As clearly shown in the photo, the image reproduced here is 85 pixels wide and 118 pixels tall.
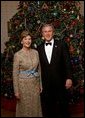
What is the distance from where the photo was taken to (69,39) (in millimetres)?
4348

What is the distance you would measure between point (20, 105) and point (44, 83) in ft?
1.34

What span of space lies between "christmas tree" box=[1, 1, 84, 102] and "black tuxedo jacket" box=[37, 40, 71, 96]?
1141 mm

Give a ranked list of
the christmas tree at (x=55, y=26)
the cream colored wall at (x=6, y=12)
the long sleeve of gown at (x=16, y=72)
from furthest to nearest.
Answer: the cream colored wall at (x=6, y=12) < the christmas tree at (x=55, y=26) < the long sleeve of gown at (x=16, y=72)

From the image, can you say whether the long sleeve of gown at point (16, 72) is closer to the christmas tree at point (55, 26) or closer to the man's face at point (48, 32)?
the man's face at point (48, 32)

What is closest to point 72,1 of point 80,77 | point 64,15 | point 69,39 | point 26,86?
point 64,15

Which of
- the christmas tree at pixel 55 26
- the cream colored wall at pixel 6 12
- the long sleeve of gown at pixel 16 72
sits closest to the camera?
the long sleeve of gown at pixel 16 72

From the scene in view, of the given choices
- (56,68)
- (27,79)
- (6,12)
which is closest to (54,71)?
(56,68)

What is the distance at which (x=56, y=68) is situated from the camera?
3.10m

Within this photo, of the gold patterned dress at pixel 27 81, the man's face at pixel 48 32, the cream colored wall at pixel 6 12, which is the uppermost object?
the cream colored wall at pixel 6 12

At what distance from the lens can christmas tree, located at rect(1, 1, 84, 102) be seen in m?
4.34

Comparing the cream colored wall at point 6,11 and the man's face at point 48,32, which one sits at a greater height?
the cream colored wall at point 6,11

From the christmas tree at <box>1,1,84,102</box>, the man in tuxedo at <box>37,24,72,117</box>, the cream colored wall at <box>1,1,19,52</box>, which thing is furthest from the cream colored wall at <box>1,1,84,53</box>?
the man in tuxedo at <box>37,24,72,117</box>

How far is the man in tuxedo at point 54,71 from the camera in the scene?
3.10m

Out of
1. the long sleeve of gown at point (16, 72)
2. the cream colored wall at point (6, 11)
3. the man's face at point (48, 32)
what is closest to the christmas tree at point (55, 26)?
the cream colored wall at point (6, 11)
